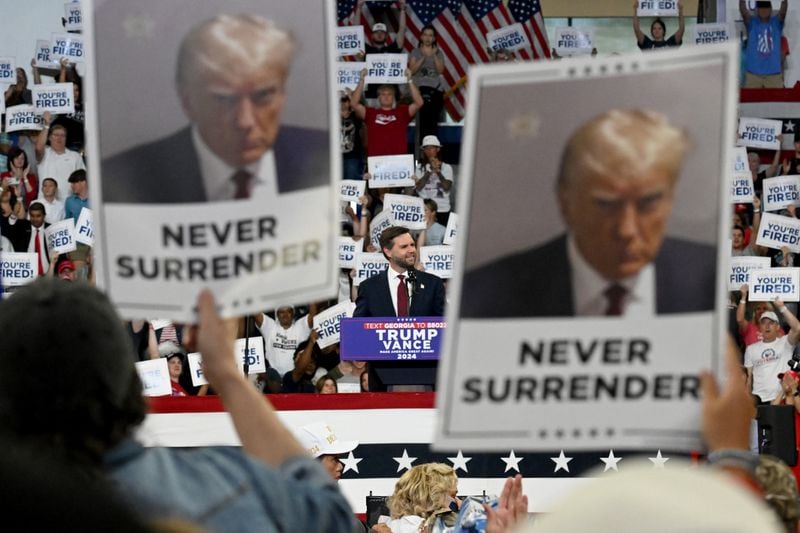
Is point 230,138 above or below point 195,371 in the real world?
above

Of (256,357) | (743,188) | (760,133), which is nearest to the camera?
(256,357)

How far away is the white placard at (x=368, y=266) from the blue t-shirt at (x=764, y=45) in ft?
23.6

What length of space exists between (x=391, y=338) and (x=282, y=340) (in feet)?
5.95

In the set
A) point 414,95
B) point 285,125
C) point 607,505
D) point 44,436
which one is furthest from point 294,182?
point 414,95

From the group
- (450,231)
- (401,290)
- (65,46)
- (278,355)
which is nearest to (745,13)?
(450,231)

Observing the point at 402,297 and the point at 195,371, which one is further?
the point at 195,371

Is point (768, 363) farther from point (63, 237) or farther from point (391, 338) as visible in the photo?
point (63, 237)

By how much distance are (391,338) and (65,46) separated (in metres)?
8.04

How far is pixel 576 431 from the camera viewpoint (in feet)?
6.95

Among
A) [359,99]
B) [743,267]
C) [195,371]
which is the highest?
[359,99]

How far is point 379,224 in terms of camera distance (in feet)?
44.1

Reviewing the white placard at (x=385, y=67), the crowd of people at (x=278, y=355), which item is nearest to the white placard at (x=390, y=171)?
the crowd of people at (x=278, y=355)

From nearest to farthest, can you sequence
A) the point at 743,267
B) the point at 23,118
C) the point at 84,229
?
the point at 743,267, the point at 84,229, the point at 23,118

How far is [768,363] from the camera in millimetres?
11516
